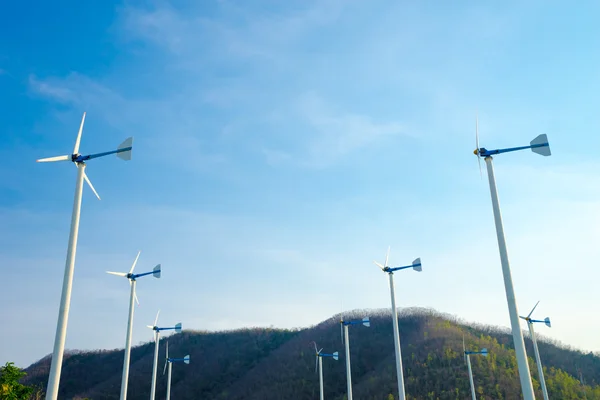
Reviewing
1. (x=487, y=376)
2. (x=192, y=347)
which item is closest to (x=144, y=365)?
(x=192, y=347)

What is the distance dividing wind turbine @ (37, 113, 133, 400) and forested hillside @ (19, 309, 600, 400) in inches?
2740

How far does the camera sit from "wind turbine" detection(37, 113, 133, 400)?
945 inches

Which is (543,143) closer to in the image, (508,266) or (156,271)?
(508,266)

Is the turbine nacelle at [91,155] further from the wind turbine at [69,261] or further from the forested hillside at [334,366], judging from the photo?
the forested hillside at [334,366]

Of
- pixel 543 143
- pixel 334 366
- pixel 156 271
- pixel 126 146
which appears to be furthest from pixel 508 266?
pixel 334 366

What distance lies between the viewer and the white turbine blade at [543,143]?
88.6ft

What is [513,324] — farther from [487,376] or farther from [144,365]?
[144,365]

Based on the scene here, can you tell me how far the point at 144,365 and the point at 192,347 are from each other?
14.5 metres

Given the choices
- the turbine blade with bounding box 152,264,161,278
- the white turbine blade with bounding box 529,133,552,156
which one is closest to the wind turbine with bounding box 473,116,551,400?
the white turbine blade with bounding box 529,133,552,156

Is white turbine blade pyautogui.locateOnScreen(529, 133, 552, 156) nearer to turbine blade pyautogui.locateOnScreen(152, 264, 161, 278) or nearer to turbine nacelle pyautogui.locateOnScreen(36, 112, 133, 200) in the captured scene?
turbine nacelle pyautogui.locateOnScreen(36, 112, 133, 200)

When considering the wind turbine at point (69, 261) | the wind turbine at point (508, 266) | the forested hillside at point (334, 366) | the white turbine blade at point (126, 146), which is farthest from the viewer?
the forested hillside at point (334, 366)

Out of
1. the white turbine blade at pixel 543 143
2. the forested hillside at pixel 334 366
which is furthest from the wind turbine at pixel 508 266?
the forested hillside at pixel 334 366

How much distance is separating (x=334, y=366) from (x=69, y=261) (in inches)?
3918

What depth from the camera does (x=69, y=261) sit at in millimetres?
25406
